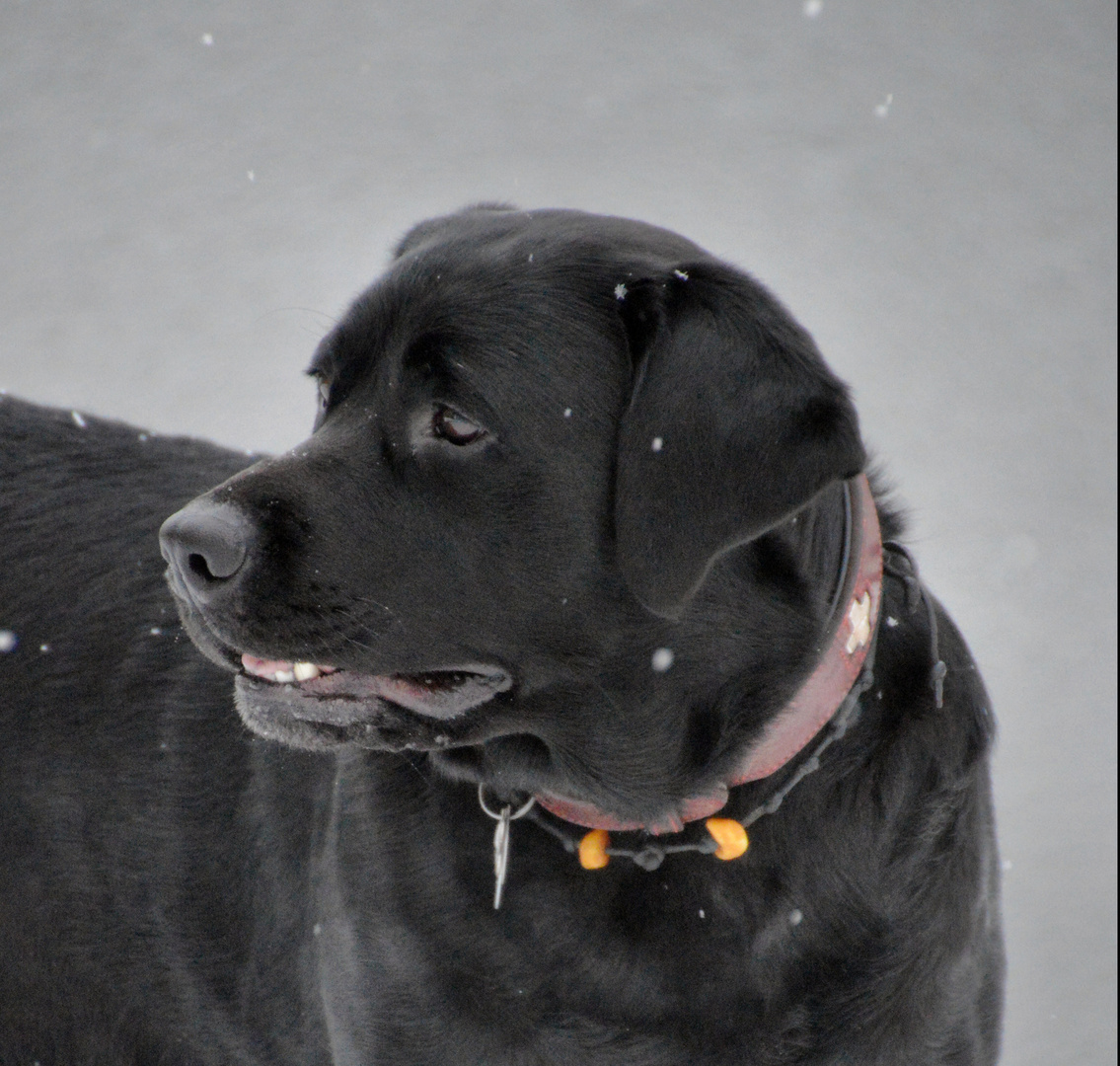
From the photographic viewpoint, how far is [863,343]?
552 centimetres

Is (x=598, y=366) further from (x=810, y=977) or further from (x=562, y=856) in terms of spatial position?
(x=810, y=977)

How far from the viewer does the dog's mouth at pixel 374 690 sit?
198 centimetres

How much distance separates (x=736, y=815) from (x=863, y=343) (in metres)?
3.84

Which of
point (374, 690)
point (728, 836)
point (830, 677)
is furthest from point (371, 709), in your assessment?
point (830, 677)

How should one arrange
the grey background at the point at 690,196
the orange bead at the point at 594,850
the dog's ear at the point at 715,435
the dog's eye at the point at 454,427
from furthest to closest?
the grey background at the point at 690,196
the orange bead at the point at 594,850
the dog's eye at the point at 454,427
the dog's ear at the point at 715,435

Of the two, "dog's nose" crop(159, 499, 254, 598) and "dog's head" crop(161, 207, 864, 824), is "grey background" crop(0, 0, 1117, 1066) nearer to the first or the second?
"dog's head" crop(161, 207, 864, 824)

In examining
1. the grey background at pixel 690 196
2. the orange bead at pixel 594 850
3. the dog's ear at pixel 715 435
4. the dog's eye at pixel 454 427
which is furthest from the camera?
the grey background at pixel 690 196

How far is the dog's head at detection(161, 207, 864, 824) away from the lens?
1.84 metres

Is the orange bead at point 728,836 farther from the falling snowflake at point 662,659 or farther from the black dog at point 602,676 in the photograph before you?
the falling snowflake at point 662,659

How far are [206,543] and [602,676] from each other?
2.03 feet

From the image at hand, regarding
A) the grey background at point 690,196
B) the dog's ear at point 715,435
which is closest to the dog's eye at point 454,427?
the dog's ear at point 715,435

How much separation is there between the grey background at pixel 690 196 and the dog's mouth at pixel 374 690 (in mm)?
2489

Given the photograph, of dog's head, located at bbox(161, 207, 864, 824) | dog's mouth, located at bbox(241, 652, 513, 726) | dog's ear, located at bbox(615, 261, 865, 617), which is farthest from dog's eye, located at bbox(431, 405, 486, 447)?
dog's mouth, located at bbox(241, 652, 513, 726)

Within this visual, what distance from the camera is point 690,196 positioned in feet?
19.6
